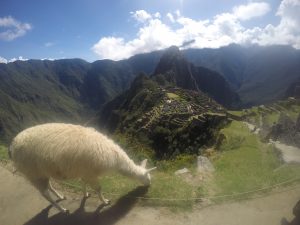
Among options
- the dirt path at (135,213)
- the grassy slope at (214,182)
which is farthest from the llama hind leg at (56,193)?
the grassy slope at (214,182)

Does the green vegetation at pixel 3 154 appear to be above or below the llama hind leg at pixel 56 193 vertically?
above

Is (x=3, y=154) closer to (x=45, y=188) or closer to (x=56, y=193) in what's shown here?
(x=56, y=193)

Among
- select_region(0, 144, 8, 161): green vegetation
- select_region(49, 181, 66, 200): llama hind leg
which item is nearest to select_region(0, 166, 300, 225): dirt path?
select_region(49, 181, 66, 200): llama hind leg

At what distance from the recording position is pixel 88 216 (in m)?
10.1

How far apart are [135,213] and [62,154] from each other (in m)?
3.22

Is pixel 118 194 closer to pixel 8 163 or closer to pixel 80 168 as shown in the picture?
pixel 80 168

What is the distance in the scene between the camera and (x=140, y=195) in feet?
36.8

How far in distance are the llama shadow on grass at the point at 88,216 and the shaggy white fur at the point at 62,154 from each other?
1.24 feet

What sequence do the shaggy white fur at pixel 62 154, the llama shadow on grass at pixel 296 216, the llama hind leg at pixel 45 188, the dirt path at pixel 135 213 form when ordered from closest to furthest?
the llama shadow on grass at pixel 296 216 → the shaggy white fur at pixel 62 154 → the dirt path at pixel 135 213 → the llama hind leg at pixel 45 188

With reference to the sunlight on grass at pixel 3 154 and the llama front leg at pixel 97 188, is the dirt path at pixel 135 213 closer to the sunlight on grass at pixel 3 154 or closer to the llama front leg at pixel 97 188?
the llama front leg at pixel 97 188

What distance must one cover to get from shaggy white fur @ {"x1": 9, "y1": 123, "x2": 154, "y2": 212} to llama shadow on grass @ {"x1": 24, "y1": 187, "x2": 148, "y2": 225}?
38 cm

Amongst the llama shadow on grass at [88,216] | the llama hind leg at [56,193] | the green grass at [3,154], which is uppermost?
the green grass at [3,154]

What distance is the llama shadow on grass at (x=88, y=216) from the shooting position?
9.89 m

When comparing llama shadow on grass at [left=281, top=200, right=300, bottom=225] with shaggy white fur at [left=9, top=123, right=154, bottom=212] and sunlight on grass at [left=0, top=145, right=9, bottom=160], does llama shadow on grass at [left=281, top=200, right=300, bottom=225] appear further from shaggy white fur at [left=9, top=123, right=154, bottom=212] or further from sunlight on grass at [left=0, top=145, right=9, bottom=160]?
sunlight on grass at [left=0, top=145, right=9, bottom=160]
